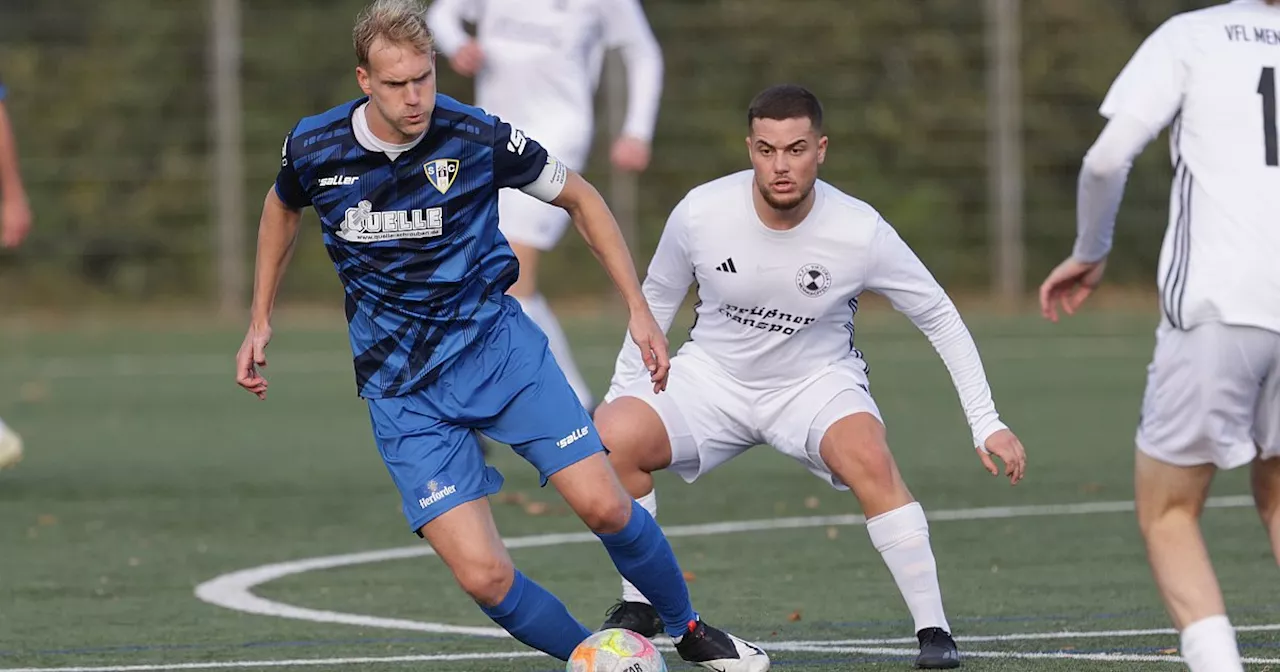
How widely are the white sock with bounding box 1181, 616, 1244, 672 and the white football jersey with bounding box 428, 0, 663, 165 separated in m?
6.26

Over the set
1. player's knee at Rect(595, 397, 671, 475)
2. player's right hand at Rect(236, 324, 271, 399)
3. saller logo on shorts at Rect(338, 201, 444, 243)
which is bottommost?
player's knee at Rect(595, 397, 671, 475)

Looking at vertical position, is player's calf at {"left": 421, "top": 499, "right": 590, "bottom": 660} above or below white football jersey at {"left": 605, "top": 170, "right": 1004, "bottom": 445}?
below

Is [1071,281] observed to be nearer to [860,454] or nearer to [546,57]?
[860,454]

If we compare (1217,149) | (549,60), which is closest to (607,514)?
(1217,149)

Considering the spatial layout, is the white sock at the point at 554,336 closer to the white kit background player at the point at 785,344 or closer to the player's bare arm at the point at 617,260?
the white kit background player at the point at 785,344

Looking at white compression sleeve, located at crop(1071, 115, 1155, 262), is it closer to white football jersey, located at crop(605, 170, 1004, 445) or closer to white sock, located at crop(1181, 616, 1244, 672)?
white sock, located at crop(1181, 616, 1244, 672)

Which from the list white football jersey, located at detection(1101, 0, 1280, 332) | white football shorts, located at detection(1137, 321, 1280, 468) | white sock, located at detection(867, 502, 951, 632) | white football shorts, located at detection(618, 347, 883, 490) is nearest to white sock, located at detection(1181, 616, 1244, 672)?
white football shorts, located at detection(1137, 321, 1280, 468)

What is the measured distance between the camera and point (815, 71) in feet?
67.4

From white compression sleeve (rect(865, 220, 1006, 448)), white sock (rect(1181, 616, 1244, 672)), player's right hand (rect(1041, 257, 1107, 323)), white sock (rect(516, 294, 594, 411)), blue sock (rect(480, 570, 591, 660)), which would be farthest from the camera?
white sock (rect(516, 294, 594, 411))

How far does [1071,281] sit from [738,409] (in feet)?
4.98

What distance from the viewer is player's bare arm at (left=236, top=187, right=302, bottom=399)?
18.2 ft

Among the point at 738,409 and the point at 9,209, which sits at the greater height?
the point at 9,209

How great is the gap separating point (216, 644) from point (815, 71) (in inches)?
589

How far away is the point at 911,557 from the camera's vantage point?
19.4 feet
